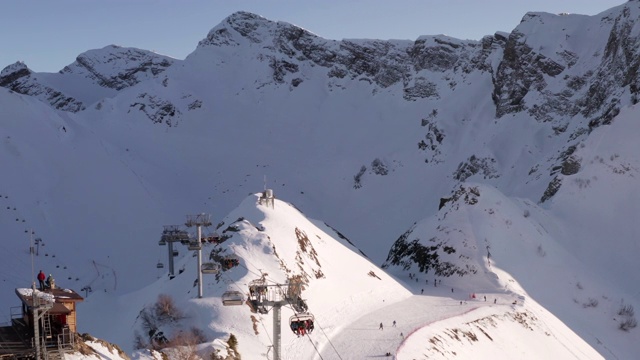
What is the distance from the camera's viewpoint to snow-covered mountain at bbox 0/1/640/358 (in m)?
65.9

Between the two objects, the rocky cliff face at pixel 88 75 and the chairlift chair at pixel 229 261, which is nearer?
the chairlift chair at pixel 229 261

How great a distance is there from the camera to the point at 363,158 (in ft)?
422

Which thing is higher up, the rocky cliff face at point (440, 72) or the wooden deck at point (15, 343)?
the rocky cliff face at point (440, 72)

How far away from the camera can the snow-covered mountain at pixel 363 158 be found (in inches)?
2594

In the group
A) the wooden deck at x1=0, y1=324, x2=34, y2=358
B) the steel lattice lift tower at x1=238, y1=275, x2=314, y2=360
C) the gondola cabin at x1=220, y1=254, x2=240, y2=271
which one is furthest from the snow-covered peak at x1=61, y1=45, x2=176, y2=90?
the wooden deck at x1=0, y1=324, x2=34, y2=358

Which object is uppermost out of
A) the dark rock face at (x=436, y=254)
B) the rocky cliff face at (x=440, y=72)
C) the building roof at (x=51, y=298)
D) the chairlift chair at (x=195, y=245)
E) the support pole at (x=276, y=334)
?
the rocky cliff face at (x=440, y=72)

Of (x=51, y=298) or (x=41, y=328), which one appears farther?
(x=41, y=328)

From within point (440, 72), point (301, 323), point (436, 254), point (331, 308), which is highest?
point (440, 72)

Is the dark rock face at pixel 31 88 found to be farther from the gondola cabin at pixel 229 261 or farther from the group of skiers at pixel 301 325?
the group of skiers at pixel 301 325

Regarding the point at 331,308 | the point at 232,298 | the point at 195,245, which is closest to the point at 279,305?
the point at 232,298

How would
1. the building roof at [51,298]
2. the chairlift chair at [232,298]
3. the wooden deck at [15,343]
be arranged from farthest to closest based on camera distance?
the chairlift chair at [232,298]
the building roof at [51,298]
the wooden deck at [15,343]

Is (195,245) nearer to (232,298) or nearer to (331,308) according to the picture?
(232,298)

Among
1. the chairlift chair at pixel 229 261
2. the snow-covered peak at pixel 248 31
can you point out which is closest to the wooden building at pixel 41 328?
the chairlift chair at pixel 229 261

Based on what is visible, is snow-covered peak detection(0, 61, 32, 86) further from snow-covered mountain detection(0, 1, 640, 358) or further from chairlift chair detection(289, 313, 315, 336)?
chairlift chair detection(289, 313, 315, 336)
